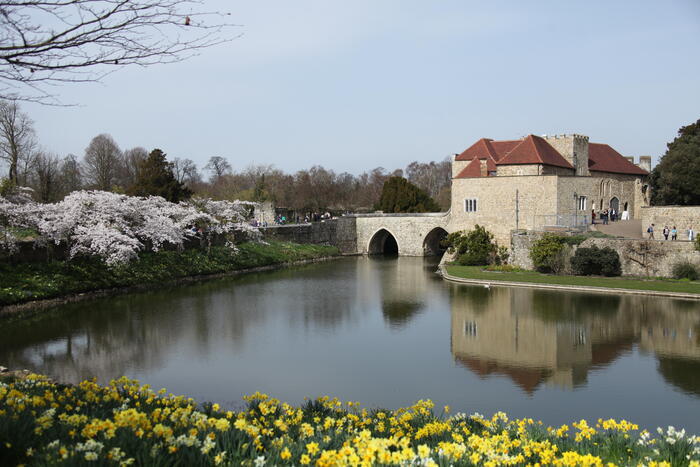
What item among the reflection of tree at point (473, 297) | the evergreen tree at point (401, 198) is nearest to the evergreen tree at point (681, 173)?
the reflection of tree at point (473, 297)

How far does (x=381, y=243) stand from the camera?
47312 millimetres

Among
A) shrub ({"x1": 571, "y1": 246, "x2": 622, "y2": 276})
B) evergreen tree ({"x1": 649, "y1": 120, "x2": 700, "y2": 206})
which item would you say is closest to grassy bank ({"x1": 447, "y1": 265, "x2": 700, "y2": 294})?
shrub ({"x1": 571, "y1": 246, "x2": 622, "y2": 276})

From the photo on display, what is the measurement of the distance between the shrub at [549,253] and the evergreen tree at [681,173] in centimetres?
1030

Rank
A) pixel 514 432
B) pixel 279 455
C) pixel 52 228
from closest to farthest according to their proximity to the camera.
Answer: pixel 279 455 < pixel 514 432 < pixel 52 228

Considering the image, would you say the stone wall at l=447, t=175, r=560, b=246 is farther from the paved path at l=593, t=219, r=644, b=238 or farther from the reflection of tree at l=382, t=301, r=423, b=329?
the reflection of tree at l=382, t=301, r=423, b=329

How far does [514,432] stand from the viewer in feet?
21.5

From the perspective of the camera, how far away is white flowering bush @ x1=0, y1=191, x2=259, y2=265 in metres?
23.6

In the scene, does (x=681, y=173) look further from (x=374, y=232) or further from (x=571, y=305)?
(x=374, y=232)

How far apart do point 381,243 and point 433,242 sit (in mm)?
4891

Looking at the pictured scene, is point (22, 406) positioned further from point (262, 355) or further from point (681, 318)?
point (681, 318)

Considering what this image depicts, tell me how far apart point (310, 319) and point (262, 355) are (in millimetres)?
4938

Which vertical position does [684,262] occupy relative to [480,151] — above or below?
below

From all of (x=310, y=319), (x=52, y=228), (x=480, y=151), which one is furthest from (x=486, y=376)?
(x=480, y=151)

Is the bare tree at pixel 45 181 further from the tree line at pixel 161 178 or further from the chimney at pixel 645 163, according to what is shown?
the chimney at pixel 645 163
